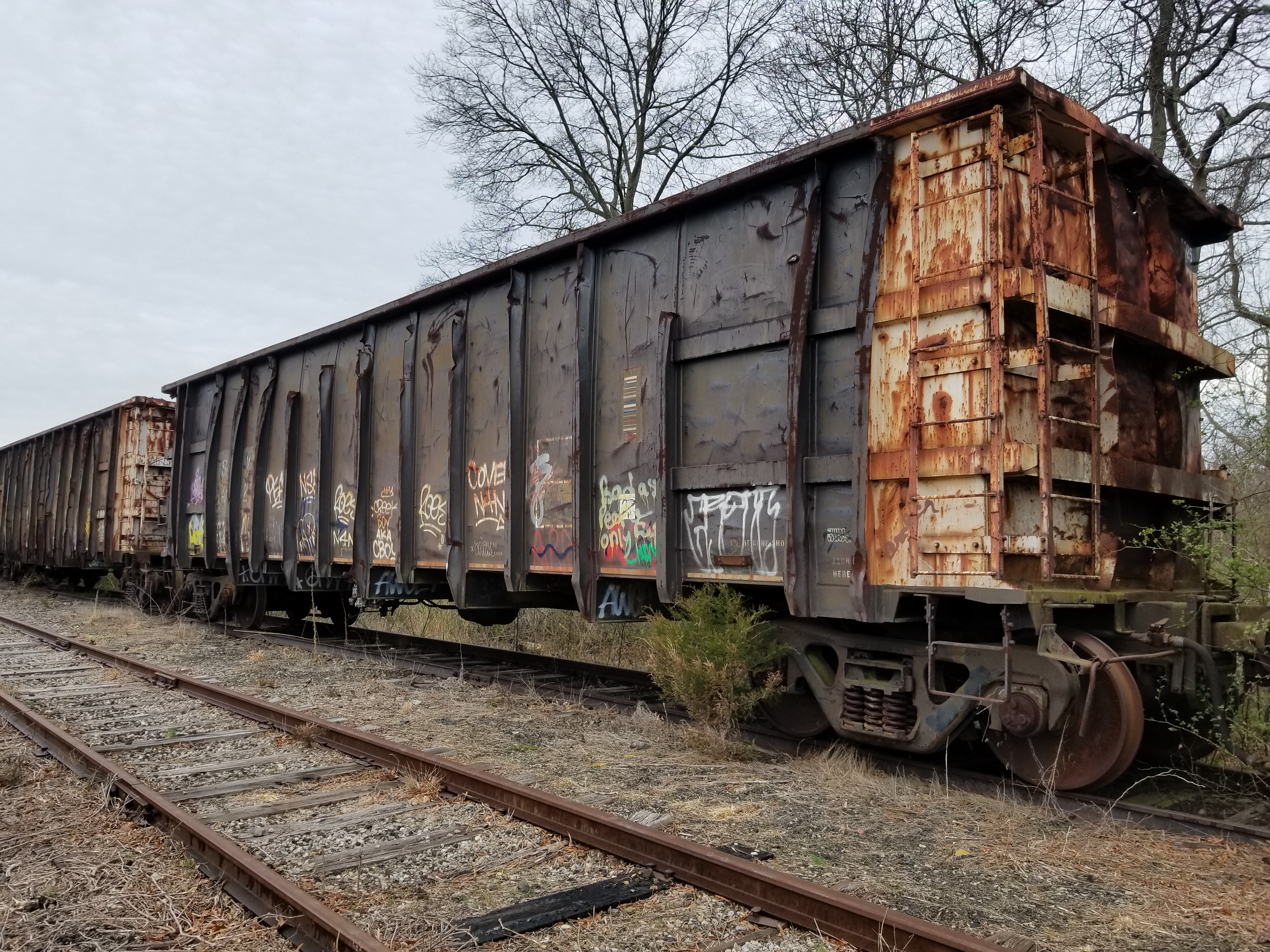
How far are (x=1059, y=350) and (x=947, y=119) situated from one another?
4.91 feet

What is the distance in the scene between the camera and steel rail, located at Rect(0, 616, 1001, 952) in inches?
125

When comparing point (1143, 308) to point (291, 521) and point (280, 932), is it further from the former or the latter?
point (291, 521)

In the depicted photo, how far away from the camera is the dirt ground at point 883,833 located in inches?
137

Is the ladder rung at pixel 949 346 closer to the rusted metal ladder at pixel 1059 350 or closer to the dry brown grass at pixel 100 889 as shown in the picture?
the rusted metal ladder at pixel 1059 350

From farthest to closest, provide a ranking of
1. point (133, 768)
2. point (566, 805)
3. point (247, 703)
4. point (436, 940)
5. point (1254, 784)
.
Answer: point (247, 703) < point (133, 768) < point (1254, 784) < point (566, 805) < point (436, 940)

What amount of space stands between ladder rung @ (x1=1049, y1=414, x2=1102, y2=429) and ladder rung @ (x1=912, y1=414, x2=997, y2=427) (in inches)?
12.0

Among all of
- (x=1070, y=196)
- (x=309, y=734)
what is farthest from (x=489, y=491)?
(x=1070, y=196)

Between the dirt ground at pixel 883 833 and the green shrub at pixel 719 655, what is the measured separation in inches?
10.9

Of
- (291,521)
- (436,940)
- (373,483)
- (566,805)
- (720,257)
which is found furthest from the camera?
(291,521)

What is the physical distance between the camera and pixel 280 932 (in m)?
3.42

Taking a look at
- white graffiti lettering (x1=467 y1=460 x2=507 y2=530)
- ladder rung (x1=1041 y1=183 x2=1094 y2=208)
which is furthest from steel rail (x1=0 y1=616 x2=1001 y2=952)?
ladder rung (x1=1041 y1=183 x2=1094 y2=208)

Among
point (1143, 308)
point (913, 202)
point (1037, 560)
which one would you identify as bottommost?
point (1037, 560)

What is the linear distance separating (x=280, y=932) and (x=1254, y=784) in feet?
16.8

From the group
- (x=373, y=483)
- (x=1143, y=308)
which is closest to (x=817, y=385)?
(x=1143, y=308)
